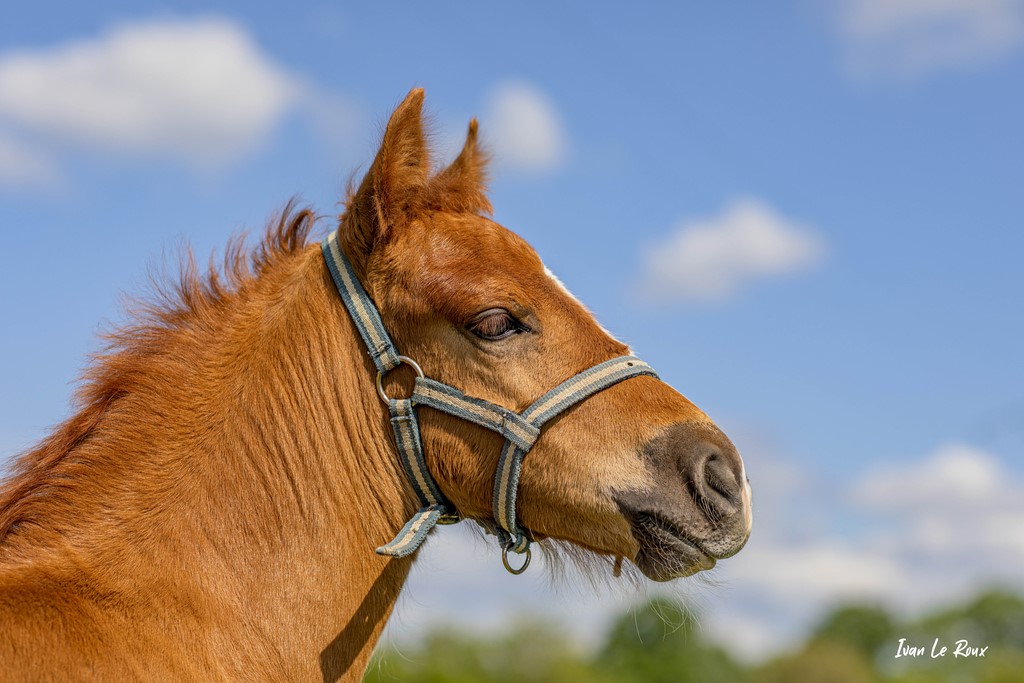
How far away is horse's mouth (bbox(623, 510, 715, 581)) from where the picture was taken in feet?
14.7

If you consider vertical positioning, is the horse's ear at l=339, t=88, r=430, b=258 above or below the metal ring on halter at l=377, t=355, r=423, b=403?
above

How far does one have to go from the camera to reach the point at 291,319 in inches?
189

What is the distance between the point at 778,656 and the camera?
105500 millimetres

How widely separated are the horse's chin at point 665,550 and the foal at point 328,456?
11 mm

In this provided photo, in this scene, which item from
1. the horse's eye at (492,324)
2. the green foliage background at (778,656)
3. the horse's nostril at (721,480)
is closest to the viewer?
the horse's nostril at (721,480)

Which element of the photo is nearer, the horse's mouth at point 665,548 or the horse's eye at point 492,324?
the horse's mouth at point 665,548

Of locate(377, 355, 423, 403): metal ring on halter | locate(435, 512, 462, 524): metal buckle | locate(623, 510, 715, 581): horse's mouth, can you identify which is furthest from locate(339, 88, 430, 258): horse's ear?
locate(623, 510, 715, 581): horse's mouth

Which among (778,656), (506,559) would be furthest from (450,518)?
(778,656)

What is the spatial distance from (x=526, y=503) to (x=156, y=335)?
6.65 feet

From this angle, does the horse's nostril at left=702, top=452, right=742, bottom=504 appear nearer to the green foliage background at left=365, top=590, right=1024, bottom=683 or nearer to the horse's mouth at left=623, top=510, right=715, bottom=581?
the horse's mouth at left=623, top=510, right=715, bottom=581

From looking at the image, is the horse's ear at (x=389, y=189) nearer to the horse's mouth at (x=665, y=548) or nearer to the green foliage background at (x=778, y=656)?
the horse's mouth at (x=665, y=548)

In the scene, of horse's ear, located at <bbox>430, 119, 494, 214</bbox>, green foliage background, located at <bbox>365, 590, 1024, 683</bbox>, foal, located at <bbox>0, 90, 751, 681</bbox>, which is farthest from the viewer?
green foliage background, located at <bbox>365, 590, 1024, 683</bbox>

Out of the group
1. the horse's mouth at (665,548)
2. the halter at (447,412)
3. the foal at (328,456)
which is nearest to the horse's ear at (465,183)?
the foal at (328,456)

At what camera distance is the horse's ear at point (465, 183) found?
5.07 m
